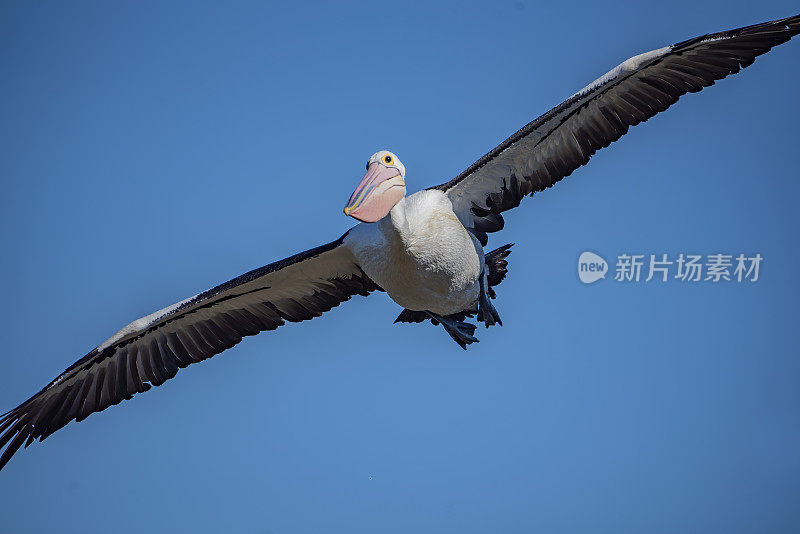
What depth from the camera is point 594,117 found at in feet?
35.5

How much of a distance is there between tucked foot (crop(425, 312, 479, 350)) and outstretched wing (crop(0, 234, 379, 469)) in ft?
3.45

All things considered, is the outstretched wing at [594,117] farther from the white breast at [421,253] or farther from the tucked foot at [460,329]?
the tucked foot at [460,329]

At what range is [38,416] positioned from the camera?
11328mm

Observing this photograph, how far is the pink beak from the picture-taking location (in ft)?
28.7

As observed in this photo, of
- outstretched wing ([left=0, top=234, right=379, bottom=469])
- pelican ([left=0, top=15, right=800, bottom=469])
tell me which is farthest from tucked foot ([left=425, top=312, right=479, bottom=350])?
outstretched wing ([left=0, top=234, right=379, bottom=469])

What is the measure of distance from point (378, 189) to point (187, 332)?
4093mm

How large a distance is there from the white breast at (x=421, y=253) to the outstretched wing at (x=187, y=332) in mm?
790

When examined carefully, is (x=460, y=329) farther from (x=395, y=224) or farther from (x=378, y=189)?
(x=378, y=189)

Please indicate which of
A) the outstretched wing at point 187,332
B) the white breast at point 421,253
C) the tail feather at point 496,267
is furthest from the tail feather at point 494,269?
the outstretched wing at point 187,332

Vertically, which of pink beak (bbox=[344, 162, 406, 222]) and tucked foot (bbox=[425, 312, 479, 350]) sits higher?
pink beak (bbox=[344, 162, 406, 222])

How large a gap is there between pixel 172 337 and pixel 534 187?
4763 millimetres

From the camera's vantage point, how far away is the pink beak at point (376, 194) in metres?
8.74

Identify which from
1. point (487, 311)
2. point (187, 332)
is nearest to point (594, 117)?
point (487, 311)

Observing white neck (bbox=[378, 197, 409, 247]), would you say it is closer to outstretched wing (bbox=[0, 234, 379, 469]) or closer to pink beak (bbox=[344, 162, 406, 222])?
pink beak (bbox=[344, 162, 406, 222])
